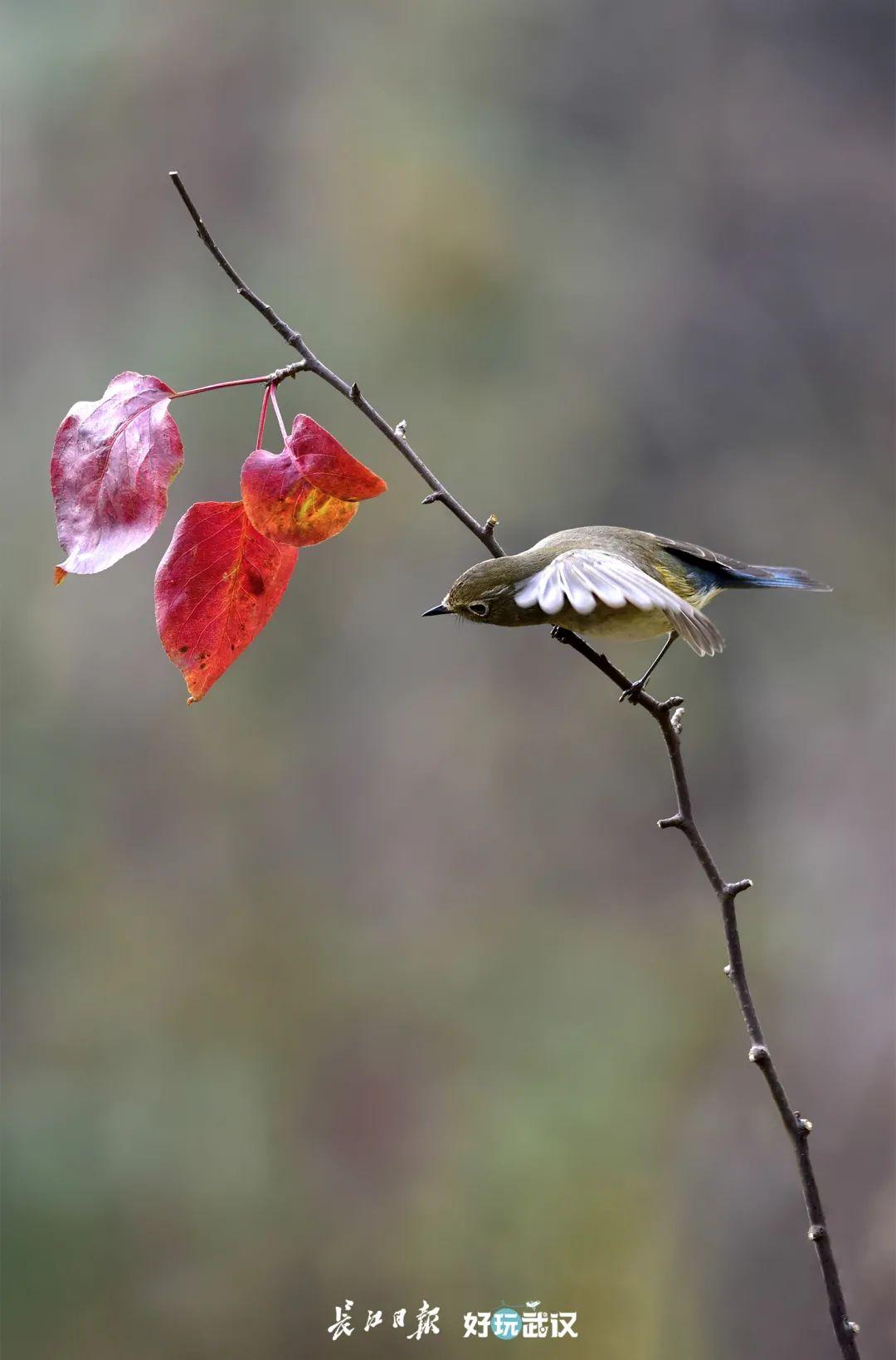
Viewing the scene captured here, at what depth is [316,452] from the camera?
18.8 inches

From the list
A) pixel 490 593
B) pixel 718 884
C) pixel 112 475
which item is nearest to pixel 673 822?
pixel 718 884

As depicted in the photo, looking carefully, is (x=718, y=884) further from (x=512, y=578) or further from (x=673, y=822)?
(x=512, y=578)

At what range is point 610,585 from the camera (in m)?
0.51

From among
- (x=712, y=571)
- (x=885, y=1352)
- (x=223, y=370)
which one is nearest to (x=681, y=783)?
(x=712, y=571)

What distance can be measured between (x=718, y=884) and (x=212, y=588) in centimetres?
25

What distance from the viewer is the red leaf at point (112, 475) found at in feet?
1.54

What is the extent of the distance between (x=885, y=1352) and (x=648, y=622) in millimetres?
1116

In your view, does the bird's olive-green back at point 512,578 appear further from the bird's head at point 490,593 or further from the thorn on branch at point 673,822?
the thorn on branch at point 673,822

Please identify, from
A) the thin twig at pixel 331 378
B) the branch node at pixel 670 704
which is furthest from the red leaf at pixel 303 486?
the branch node at pixel 670 704

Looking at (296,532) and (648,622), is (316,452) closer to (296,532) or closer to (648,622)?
(296,532)

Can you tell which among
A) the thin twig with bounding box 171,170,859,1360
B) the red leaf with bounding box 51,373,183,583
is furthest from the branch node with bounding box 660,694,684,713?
the red leaf with bounding box 51,373,183,583

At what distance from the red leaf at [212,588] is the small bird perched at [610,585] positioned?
0.35 ft

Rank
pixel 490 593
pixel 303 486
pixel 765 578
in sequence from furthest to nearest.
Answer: pixel 765 578 → pixel 490 593 → pixel 303 486

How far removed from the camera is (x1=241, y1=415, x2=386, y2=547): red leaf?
0.48 meters
